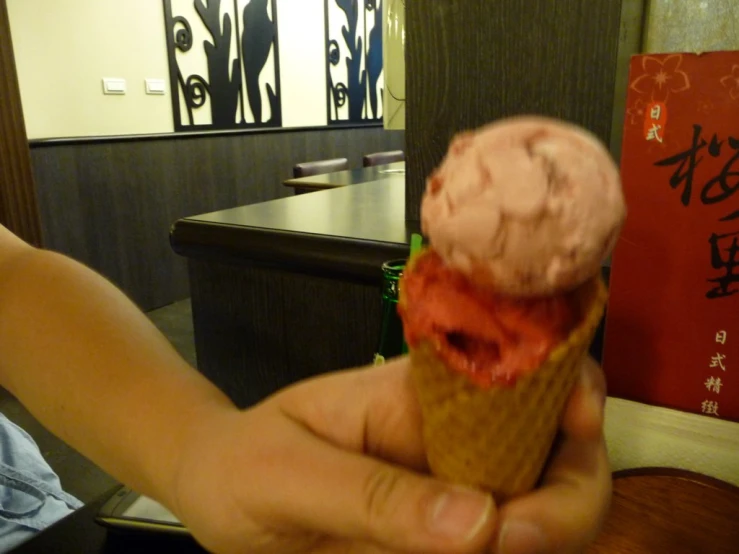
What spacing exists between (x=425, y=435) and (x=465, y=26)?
635mm

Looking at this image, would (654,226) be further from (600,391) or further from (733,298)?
(600,391)

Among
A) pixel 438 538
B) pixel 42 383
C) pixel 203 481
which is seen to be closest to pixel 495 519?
pixel 438 538

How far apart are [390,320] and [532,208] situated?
0.37 m

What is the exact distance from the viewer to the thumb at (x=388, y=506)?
0.36 meters

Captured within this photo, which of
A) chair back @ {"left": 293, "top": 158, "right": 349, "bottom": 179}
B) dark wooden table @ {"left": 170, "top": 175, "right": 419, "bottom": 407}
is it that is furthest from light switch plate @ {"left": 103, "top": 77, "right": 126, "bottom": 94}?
dark wooden table @ {"left": 170, "top": 175, "right": 419, "bottom": 407}

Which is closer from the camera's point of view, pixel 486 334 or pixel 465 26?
pixel 486 334

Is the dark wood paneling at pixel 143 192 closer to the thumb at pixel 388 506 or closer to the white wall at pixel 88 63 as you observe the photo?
the white wall at pixel 88 63

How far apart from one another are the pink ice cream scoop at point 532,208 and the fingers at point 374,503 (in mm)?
144

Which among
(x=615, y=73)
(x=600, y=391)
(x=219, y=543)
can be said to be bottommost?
(x=219, y=543)

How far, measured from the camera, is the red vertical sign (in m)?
0.50

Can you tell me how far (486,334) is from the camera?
358 mm

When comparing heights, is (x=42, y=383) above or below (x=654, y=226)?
below

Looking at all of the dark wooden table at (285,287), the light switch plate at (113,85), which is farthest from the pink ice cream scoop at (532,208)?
the light switch plate at (113,85)

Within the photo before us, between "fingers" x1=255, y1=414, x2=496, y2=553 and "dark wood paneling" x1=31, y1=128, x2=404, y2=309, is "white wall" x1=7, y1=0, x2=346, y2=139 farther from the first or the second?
"fingers" x1=255, y1=414, x2=496, y2=553
